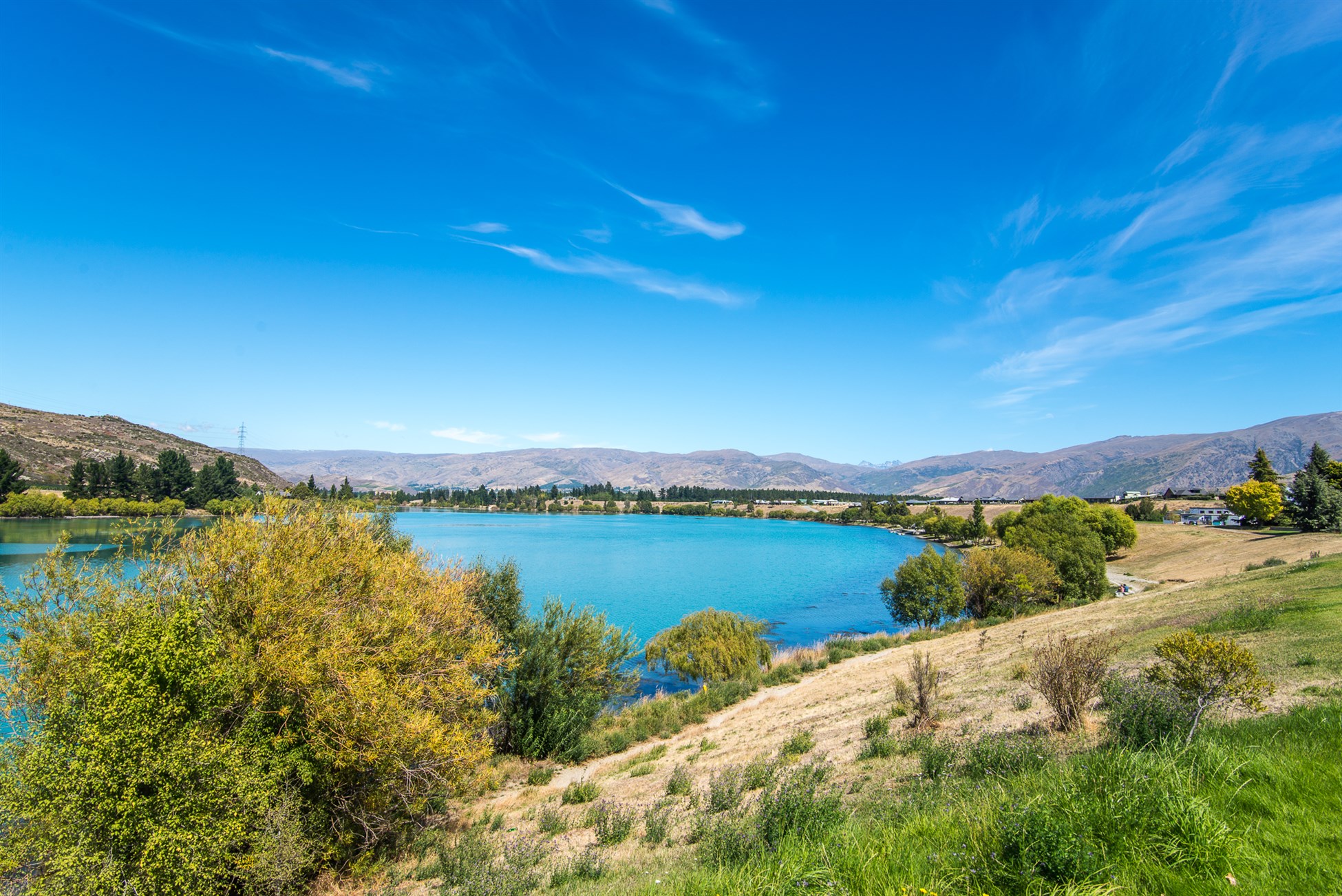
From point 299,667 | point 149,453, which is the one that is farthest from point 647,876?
point 149,453

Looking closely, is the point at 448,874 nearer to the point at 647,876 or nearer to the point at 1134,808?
the point at 647,876

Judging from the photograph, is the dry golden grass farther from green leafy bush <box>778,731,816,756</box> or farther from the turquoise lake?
green leafy bush <box>778,731,816,756</box>

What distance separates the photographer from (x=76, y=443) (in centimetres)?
11356

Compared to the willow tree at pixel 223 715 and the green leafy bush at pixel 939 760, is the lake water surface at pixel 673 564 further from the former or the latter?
the green leafy bush at pixel 939 760

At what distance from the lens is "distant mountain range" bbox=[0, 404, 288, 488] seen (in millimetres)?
100250

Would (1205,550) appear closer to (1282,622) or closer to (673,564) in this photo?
(1282,622)

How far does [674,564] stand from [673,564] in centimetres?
22

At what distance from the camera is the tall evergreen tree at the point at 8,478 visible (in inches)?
3017

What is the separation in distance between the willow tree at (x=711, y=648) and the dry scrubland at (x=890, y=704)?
501cm

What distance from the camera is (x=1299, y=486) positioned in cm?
5934

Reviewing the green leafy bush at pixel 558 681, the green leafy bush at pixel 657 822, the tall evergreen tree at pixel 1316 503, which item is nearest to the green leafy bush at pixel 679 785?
the green leafy bush at pixel 657 822

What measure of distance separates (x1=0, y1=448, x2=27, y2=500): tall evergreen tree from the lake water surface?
27.8ft

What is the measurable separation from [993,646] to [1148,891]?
24.5 m

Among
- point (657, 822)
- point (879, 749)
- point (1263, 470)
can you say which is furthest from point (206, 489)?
point (1263, 470)
